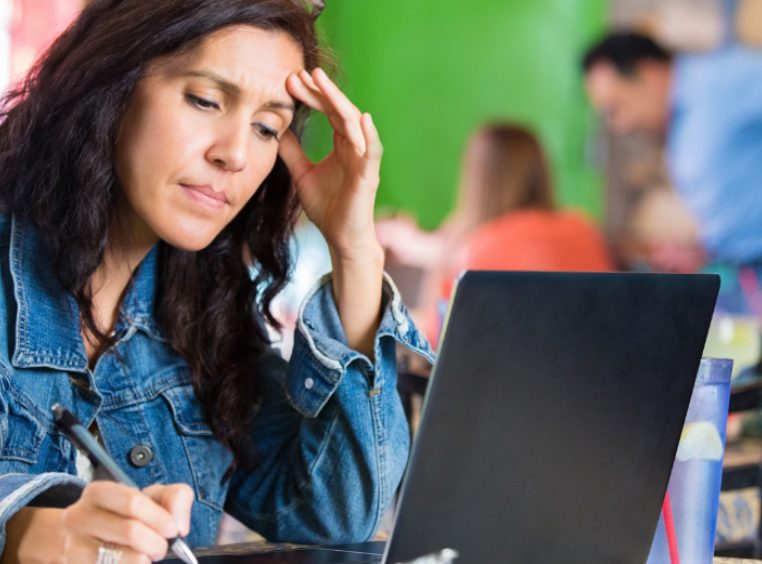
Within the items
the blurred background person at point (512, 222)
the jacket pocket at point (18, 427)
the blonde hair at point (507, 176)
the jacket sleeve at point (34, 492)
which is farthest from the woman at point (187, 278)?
the blonde hair at point (507, 176)

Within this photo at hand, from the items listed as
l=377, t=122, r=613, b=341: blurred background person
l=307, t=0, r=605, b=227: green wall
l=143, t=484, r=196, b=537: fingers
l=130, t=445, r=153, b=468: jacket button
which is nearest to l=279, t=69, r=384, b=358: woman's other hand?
l=130, t=445, r=153, b=468: jacket button

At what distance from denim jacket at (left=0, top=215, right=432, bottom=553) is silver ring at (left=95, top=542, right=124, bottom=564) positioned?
393mm

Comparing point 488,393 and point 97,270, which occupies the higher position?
point 97,270

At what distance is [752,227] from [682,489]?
3509 mm

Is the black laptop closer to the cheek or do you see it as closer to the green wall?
the cheek

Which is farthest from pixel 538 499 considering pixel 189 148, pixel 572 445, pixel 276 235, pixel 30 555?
pixel 276 235

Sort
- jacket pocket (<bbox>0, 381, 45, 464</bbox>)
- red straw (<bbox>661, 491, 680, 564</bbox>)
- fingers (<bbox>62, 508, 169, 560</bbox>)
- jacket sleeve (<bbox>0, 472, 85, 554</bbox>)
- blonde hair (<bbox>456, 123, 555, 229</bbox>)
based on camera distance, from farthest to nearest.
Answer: blonde hair (<bbox>456, 123, 555, 229</bbox>) → jacket pocket (<bbox>0, 381, 45, 464</bbox>) → red straw (<bbox>661, 491, 680, 564</bbox>) → jacket sleeve (<bbox>0, 472, 85, 554</bbox>) → fingers (<bbox>62, 508, 169, 560</bbox>)

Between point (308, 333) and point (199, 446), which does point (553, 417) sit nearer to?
point (308, 333)

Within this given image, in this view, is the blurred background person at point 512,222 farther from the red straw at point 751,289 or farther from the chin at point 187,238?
the chin at point 187,238

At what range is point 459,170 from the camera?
4887mm

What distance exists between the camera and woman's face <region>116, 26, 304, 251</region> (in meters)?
1.17

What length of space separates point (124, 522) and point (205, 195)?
516 millimetres

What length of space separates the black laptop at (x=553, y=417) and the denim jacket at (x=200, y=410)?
0.34m

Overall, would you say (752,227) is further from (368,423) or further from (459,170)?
(368,423)
